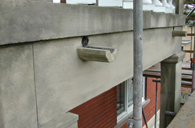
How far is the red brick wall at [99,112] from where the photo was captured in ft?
17.2

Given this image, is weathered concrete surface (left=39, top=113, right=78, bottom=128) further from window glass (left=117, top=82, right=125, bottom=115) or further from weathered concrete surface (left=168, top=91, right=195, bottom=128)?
window glass (left=117, top=82, right=125, bottom=115)

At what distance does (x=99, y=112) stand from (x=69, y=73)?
14.4ft

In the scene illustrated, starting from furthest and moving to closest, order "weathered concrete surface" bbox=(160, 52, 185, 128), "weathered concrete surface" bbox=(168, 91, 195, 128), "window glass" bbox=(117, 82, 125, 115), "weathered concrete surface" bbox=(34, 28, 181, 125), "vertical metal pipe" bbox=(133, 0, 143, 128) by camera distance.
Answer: "window glass" bbox=(117, 82, 125, 115), "weathered concrete surface" bbox=(160, 52, 185, 128), "weathered concrete surface" bbox=(168, 91, 195, 128), "vertical metal pipe" bbox=(133, 0, 143, 128), "weathered concrete surface" bbox=(34, 28, 181, 125)

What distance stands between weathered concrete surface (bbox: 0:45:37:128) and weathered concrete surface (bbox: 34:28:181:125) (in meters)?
0.06

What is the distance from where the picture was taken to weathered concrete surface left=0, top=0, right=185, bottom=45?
119cm

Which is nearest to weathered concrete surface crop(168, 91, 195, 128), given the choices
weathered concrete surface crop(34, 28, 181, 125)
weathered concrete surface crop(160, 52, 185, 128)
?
weathered concrete surface crop(160, 52, 185, 128)

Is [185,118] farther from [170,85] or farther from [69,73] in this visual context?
[69,73]

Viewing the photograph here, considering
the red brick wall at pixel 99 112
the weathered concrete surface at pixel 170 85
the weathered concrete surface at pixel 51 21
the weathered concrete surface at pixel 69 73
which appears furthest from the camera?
the red brick wall at pixel 99 112

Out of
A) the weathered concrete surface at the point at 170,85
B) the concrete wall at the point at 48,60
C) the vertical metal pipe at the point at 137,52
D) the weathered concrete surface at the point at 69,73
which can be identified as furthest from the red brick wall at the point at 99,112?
the concrete wall at the point at 48,60

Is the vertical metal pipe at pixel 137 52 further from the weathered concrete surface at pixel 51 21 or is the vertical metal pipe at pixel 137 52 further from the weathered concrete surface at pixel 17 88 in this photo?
the weathered concrete surface at pixel 17 88

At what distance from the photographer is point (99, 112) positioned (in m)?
5.91

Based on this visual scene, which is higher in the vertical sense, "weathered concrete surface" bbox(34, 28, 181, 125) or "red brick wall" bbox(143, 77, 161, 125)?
"weathered concrete surface" bbox(34, 28, 181, 125)

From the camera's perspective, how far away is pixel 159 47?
141 inches

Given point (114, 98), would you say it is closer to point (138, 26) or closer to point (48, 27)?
point (138, 26)
